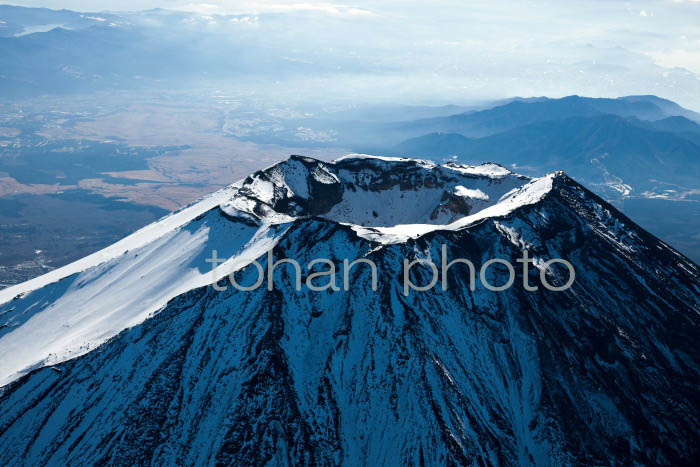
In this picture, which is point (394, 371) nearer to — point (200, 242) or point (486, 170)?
point (200, 242)

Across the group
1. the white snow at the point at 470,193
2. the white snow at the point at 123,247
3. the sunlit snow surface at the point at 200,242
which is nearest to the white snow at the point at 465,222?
the sunlit snow surface at the point at 200,242

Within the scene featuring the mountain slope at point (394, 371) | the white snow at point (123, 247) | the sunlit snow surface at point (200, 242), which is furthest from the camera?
the white snow at point (123, 247)

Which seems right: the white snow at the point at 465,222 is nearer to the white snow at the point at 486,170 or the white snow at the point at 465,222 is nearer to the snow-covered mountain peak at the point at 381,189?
the snow-covered mountain peak at the point at 381,189

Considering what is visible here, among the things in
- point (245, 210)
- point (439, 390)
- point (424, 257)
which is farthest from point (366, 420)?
point (245, 210)

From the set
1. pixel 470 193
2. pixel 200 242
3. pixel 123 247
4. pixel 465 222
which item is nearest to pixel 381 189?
pixel 470 193

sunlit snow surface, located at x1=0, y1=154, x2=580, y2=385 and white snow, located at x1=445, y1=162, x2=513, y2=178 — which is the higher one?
white snow, located at x1=445, y1=162, x2=513, y2=178

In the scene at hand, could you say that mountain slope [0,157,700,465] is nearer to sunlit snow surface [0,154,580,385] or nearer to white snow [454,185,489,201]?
sunlit snow surface [0,154,580,385]

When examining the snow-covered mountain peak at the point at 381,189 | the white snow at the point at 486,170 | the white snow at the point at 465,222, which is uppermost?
the white snow at the point at 465,222

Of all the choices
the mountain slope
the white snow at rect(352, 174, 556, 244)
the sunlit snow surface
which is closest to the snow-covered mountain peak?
the sunlit snow surface
